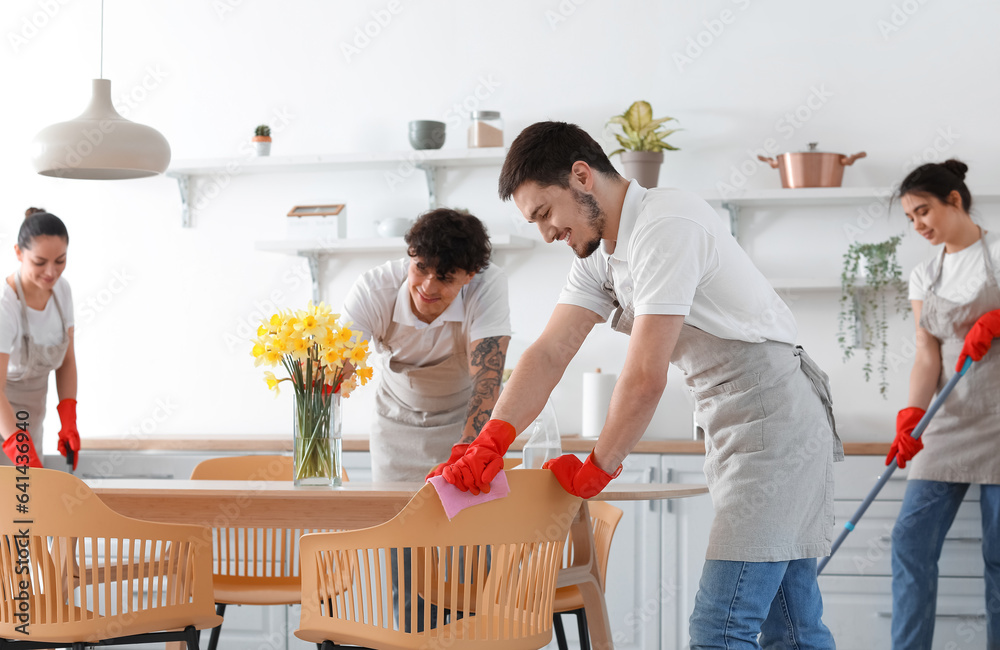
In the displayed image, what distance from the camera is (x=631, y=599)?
9.52 feet

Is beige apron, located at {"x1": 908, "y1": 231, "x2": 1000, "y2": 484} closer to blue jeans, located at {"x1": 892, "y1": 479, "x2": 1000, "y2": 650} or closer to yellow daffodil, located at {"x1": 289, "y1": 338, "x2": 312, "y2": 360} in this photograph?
blue jeans, located at {"x1": 892, "y1": 479, "x2": 1000, "y2": 650}

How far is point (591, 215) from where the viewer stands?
1.54 meters

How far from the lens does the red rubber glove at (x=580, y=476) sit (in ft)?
4.72

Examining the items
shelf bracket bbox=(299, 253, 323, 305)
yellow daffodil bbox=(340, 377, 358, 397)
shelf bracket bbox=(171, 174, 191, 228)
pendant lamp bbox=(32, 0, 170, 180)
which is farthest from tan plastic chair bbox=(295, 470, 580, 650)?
shelf bracket bbox=(171, 174, 191, 228)

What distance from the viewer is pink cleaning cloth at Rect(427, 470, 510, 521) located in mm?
1379

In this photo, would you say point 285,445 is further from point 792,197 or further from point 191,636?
point 792,197

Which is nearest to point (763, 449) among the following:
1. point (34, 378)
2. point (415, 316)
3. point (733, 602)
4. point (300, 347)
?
point (733, 602)

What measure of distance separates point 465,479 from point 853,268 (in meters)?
2.28

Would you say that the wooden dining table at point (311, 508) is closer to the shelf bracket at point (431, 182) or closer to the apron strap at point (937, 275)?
the apron strap at point (937, 275)

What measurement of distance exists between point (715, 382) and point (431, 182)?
2144 millimetres

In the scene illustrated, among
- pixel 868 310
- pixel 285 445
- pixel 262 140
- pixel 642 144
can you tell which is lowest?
pixel 285 445

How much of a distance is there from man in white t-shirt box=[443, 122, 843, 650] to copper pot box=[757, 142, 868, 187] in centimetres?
171

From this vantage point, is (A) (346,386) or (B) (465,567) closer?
(B) (465,567)

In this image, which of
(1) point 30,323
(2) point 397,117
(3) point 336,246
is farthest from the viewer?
(2) point 397,117
